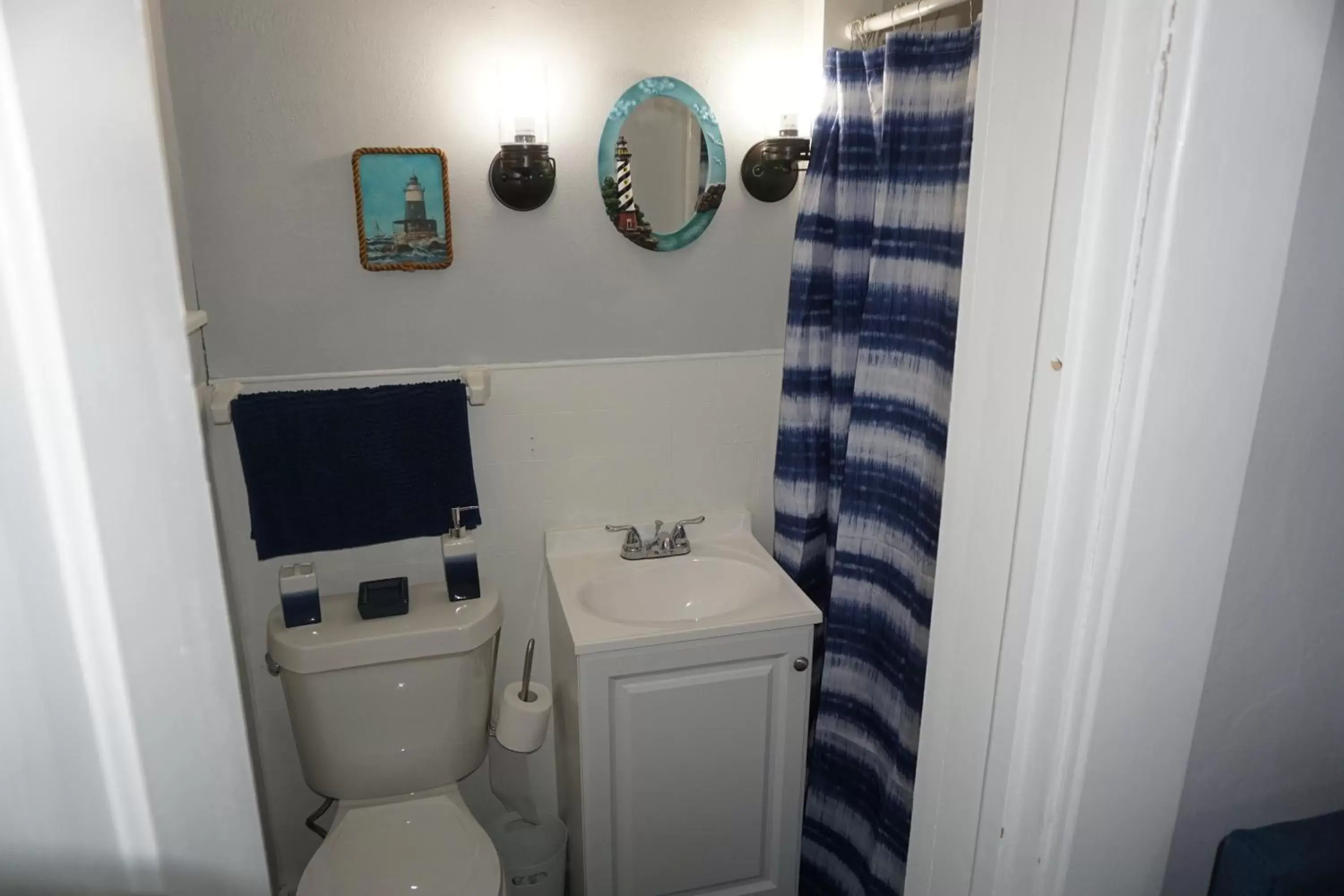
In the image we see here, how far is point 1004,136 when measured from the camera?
0.68 m

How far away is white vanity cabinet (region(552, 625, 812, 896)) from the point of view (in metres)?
1.81

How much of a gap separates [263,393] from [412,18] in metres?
0.81

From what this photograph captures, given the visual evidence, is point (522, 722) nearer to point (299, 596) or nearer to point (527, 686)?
point (527, 686)

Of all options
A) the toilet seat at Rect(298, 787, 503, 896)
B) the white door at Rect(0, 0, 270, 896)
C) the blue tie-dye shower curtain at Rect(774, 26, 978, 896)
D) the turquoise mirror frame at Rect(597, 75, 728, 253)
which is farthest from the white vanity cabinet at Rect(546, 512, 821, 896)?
the white door at Rect(0, 0, 270, 896)

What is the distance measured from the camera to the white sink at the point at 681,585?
73.1 inches

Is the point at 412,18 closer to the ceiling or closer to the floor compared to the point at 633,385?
Answer: closer to the ceiling

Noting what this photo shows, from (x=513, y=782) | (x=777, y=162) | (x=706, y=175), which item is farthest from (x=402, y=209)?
(x=513, y=782)

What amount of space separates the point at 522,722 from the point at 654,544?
499 mm

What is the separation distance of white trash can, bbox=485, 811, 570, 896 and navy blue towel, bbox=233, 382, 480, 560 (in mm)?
816

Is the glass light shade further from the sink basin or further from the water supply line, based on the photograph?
the water supply line

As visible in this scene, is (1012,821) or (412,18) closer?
(1012,821)

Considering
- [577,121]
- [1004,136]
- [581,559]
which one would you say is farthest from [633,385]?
[1004,136]

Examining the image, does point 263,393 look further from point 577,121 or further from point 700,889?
point 700,889

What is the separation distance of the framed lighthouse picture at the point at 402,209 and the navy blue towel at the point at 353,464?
10.8 inches
